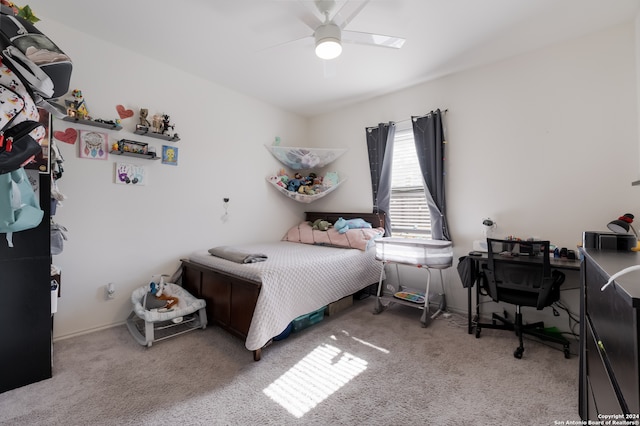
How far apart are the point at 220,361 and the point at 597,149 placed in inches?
138

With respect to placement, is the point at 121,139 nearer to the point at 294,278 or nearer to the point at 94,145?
the point at 94,145

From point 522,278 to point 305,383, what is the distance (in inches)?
70.8

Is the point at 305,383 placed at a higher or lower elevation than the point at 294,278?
lower

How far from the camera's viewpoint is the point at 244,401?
157 cm

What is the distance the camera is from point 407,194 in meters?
3.45

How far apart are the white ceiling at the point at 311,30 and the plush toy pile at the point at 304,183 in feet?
4.31

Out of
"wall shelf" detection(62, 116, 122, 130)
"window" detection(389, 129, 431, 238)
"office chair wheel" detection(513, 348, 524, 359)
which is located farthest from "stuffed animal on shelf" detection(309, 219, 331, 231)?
"wall shelf" detection(62, 116, 122, 130)

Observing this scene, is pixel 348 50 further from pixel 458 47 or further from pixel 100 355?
pixel 100 355

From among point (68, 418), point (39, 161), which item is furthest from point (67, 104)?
point (68, 418)

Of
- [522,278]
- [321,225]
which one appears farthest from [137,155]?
[522,278]

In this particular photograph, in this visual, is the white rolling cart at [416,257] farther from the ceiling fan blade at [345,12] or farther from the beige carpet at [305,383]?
the ceiling fan blade at [345,12]

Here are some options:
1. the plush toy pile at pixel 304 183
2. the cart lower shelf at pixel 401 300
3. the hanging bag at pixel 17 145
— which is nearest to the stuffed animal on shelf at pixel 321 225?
the plush toy pile at pixel 304 183

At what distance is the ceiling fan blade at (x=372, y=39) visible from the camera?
1978 mm

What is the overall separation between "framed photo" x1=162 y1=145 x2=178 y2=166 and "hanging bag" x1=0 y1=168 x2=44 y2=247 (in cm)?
140
